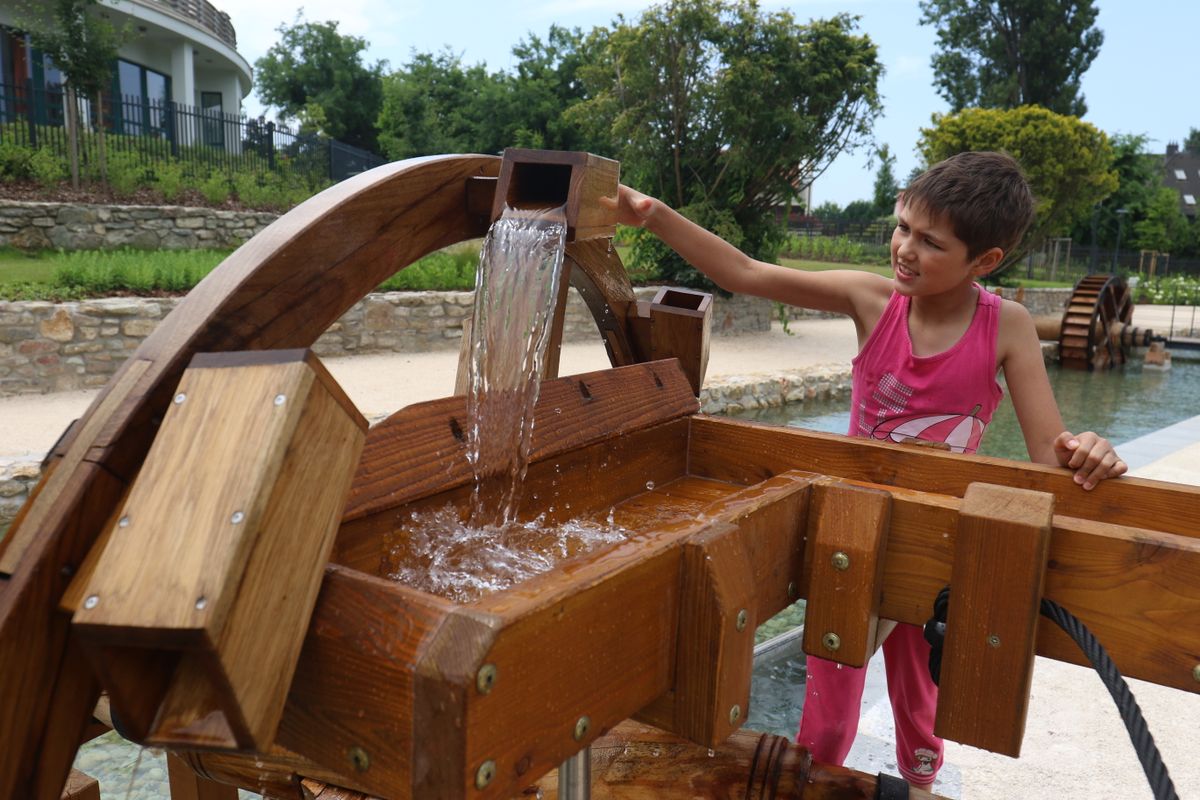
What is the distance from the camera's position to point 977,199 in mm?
2123

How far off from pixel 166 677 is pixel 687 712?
503 millimetres

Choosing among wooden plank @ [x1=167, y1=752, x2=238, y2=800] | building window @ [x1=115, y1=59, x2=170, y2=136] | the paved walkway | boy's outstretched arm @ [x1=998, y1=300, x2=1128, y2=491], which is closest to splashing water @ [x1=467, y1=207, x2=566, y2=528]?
wooden plank @ [x1=167, y1=752, x2=238, y2=800]

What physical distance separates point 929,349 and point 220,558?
192 centimetres

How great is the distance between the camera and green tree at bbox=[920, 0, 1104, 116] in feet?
111

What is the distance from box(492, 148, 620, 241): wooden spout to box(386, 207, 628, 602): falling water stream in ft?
0.08

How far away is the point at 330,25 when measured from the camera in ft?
118

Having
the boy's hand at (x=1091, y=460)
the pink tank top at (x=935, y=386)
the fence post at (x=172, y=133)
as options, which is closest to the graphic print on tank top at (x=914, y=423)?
the pink tank top at (x=935, y=386)

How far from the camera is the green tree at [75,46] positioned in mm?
13602

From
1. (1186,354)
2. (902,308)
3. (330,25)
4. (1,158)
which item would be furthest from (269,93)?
(902,308)

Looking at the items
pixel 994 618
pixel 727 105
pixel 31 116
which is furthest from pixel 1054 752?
pixel 31 116

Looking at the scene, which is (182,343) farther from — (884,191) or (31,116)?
(884,191)

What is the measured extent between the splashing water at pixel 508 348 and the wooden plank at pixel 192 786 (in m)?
0.77

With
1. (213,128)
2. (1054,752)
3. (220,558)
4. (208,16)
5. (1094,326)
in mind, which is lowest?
(1054,752)

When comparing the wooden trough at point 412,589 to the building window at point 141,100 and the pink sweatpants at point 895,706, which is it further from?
the building window at point 141,100
